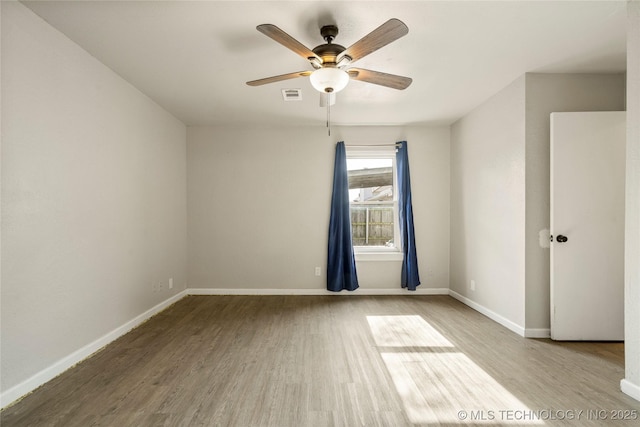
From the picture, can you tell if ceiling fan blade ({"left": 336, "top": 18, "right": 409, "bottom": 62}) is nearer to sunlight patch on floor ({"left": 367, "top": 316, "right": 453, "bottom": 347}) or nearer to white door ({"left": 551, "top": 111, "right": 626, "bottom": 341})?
white door ({"left": 551, "top": 111, "right": 626, "bottom": 341})

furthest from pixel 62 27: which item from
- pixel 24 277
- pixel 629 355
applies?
pixel 629 355

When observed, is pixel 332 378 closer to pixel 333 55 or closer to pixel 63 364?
pixel 63 364

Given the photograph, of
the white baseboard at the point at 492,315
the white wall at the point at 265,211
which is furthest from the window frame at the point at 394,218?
the white baseboard at the point at 492,315

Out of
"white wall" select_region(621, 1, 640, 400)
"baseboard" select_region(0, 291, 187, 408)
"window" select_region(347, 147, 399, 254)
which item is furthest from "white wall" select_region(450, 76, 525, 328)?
"baseboard" select_region(0, 291, 187, 408)

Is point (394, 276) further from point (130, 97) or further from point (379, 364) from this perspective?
point (130, 97)

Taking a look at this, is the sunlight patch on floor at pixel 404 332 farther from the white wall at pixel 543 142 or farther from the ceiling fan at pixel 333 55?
the ceiling fan at pixel 333 55

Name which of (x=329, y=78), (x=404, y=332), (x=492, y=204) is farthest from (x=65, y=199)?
(x=492, y=204)

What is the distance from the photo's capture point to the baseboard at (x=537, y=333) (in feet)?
10.2

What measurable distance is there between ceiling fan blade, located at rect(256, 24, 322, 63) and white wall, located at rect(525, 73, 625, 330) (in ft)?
7.46

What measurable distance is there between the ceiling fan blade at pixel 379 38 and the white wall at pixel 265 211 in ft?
8.79

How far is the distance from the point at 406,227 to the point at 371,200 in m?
0.68

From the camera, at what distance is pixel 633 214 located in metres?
2.12

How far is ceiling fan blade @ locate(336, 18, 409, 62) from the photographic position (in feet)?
6.02

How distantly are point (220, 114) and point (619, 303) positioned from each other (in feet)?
15.4
